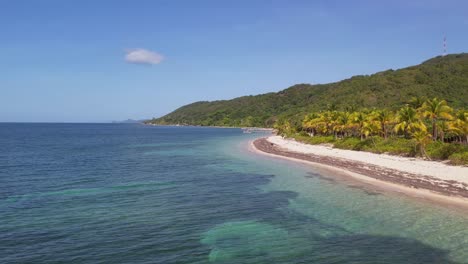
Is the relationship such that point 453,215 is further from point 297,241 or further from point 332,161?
point 332,161

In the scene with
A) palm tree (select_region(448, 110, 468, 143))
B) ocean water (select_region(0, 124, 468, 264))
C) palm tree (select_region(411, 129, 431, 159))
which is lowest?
ocean water (select_region(0, 124, 468, 264))

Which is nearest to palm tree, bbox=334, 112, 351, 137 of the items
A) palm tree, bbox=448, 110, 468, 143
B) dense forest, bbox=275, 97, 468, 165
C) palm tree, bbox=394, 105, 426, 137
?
dense forest, bbox=275, 97, 468, 165

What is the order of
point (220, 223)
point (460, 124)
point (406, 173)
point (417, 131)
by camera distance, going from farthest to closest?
point (417, 131) → point (460, 124) → point (406, 173) → point (220, 223)

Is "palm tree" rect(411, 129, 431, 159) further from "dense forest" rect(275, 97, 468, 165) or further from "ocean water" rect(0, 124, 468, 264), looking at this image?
"ocean water" rect(0, 124, 468, 264)

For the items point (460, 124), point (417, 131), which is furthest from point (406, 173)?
point (460, 124)

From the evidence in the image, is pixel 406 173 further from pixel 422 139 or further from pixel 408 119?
pixel 408 119

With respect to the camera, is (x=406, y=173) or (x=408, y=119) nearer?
(x=406, y=173)

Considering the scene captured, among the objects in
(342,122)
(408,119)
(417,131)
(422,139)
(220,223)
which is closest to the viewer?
(220,223)

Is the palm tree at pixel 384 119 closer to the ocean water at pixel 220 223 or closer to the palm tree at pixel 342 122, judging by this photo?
the palm tree at pixel 342 122
